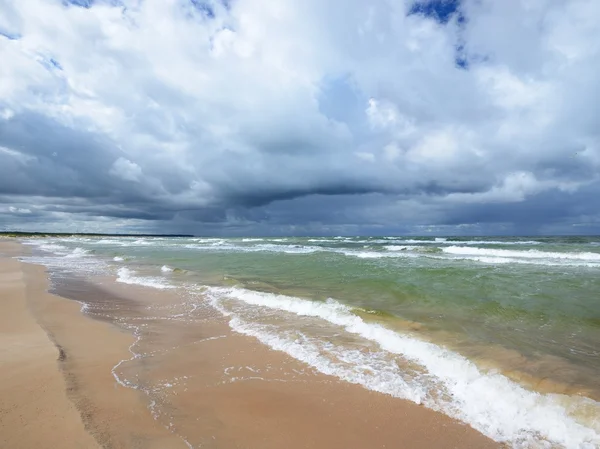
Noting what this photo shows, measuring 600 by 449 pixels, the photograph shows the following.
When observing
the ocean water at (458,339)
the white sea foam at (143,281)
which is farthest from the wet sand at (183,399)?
the white sea foam at (143,281)

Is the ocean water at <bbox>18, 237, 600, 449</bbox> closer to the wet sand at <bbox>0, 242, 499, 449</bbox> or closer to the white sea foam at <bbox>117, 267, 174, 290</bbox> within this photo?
the white sea foam at <bbox>117, 267, 174, 290</bbox>

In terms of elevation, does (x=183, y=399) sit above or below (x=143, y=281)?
above

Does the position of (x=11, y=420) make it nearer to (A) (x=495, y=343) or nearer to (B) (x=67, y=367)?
(B) (x=67, y=367)

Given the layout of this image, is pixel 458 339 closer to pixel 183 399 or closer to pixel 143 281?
pixel 183 399

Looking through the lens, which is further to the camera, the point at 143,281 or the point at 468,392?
the point at 143,281

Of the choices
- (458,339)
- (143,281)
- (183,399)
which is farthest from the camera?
(143,281)

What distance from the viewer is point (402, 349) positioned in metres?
6.51

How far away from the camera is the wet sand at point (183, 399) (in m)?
3.62

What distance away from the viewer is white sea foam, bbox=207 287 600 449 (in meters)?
3.84

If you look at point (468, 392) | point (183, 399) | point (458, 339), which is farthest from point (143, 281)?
point (468, 392)

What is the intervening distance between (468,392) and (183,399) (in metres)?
3.94

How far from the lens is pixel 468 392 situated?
4.78 m

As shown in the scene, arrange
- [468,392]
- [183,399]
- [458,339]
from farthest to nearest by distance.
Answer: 1. [458,339]
2. [468,392]
3. [183,399]

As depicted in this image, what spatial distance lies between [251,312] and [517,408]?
6.76m
